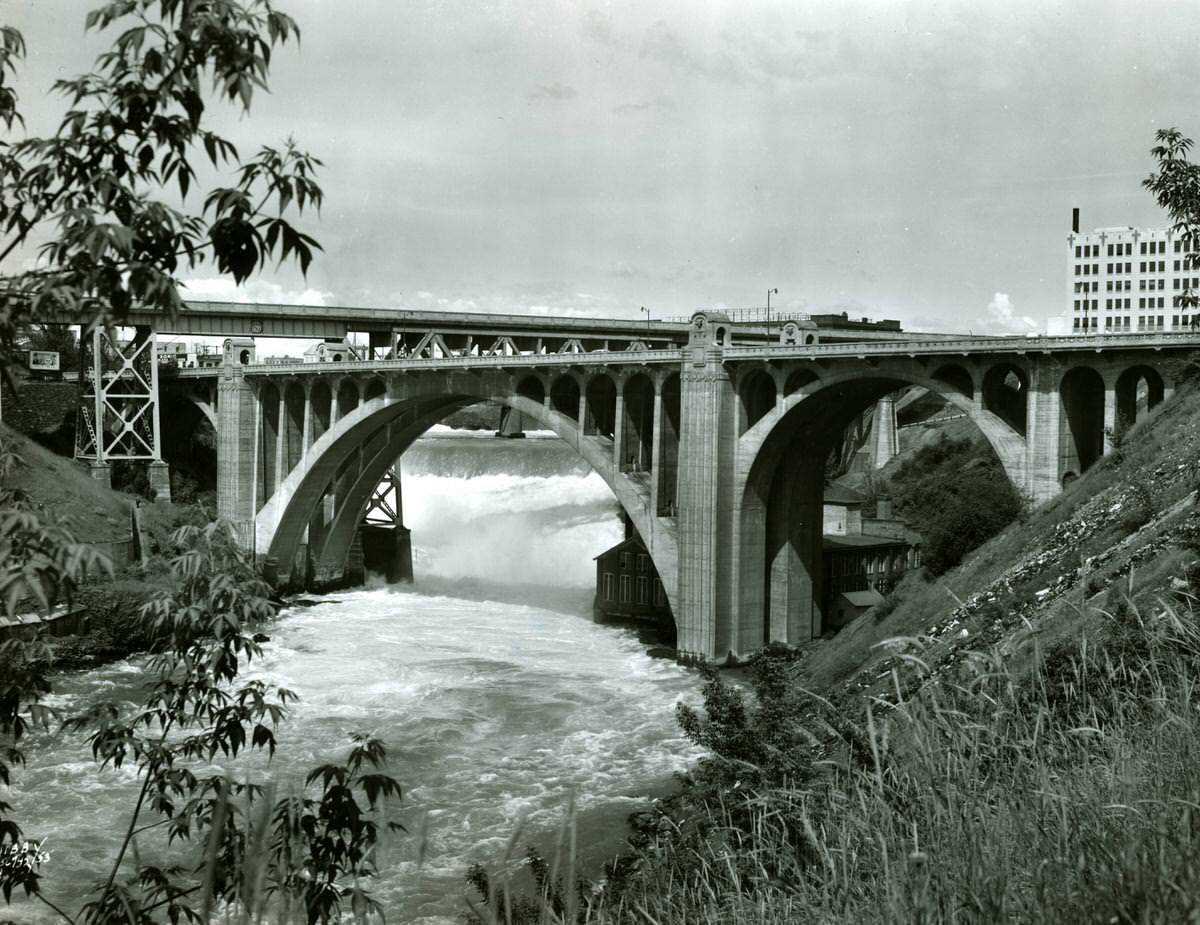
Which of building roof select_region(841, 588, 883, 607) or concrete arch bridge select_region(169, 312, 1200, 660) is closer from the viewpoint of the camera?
concrete arch bridge select_region(169, 312, 1200, 660)

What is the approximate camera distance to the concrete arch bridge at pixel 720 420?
2820cm

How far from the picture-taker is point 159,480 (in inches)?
2013

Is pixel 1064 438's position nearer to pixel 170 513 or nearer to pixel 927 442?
pixel 170 513

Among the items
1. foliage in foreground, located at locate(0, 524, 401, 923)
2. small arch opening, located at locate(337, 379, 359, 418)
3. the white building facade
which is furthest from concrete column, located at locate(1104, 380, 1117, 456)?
the white building facade

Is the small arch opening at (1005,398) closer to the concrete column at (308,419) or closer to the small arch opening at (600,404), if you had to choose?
the small arch opening at (600,404)

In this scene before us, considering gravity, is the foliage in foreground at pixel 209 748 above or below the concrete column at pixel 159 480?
below

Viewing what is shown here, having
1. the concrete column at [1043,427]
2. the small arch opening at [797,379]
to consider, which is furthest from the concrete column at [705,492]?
the concrete column at [1043,427]

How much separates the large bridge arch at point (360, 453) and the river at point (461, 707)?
10.1ft

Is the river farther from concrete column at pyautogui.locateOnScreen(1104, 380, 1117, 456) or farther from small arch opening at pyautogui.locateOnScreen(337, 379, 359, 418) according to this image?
concrete column at pyautogui.locateOnScreen(1104, 380, 1117, 456)

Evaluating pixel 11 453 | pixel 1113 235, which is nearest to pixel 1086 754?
pixel 11 453

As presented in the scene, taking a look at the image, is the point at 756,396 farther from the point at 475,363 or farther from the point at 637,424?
the point at 475,363

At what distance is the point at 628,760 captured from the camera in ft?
80.6

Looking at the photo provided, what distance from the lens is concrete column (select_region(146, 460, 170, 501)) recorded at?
51.0 meters

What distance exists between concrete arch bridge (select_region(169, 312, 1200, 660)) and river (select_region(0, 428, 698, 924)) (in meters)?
3.92
